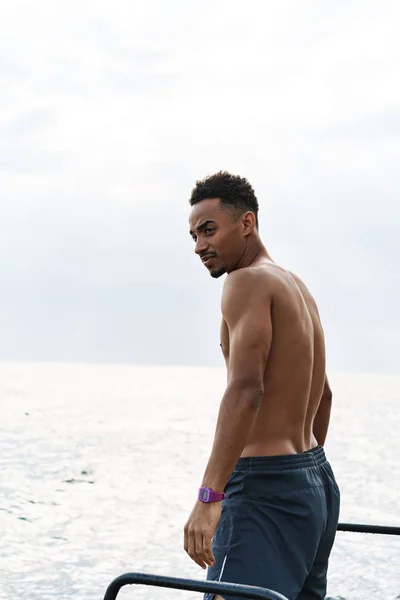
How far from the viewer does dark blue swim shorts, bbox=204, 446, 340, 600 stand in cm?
326

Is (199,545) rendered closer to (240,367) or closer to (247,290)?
(240,367)

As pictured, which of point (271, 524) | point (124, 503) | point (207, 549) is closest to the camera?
point (207, 549)

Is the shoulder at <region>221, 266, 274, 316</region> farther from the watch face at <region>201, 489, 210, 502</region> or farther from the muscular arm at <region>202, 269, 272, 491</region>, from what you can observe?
the watch face at <region>201, 489, 210, 502</region>

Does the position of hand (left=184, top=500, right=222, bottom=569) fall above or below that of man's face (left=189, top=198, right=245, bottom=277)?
below

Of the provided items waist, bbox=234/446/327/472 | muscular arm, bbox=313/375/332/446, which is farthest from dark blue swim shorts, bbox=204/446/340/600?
muscular arm, bbox=313/375/332/446

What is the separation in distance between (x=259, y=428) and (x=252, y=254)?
2.42ft

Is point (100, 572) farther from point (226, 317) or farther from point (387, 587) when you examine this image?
point (226, 317)

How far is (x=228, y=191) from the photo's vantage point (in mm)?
3611

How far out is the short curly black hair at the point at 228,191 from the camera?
3.61m

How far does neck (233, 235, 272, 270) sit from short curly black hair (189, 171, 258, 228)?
0.13 meters

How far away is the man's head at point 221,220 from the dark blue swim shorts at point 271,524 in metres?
0.84

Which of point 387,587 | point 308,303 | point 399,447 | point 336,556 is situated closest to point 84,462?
point 399,447

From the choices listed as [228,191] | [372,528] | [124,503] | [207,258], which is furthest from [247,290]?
[124,503]

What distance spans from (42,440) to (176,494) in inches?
1323
